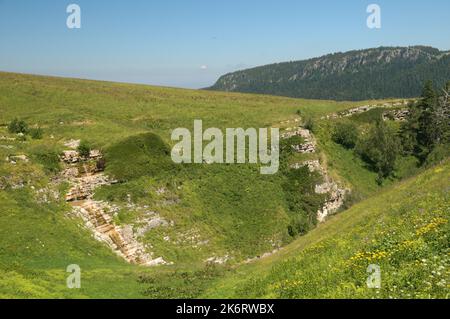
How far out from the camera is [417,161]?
66688 mm

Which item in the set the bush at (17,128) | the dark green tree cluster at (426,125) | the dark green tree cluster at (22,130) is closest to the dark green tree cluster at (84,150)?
the dark green tree cluster at (22,130)

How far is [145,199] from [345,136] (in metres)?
37.1

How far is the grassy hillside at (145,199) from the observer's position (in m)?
22.5

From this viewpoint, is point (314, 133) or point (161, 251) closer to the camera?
point (161, 251)

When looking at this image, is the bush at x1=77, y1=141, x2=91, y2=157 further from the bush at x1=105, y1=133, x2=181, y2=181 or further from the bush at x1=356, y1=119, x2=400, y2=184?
the bush at x1=356, y1=119, x2=400, y2=184

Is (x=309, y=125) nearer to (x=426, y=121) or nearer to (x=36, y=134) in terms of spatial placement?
(x=426, y=121)

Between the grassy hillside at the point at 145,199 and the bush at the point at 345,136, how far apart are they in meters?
1.54

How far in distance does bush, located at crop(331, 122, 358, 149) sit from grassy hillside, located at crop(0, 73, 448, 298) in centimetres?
154

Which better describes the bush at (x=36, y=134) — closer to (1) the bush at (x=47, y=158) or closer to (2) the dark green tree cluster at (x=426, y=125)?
(1) the bush at (x=47, y=158)

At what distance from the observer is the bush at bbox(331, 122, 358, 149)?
208ft

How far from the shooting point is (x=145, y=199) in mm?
38125

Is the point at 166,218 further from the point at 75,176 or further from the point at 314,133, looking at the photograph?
the point at 314,133
